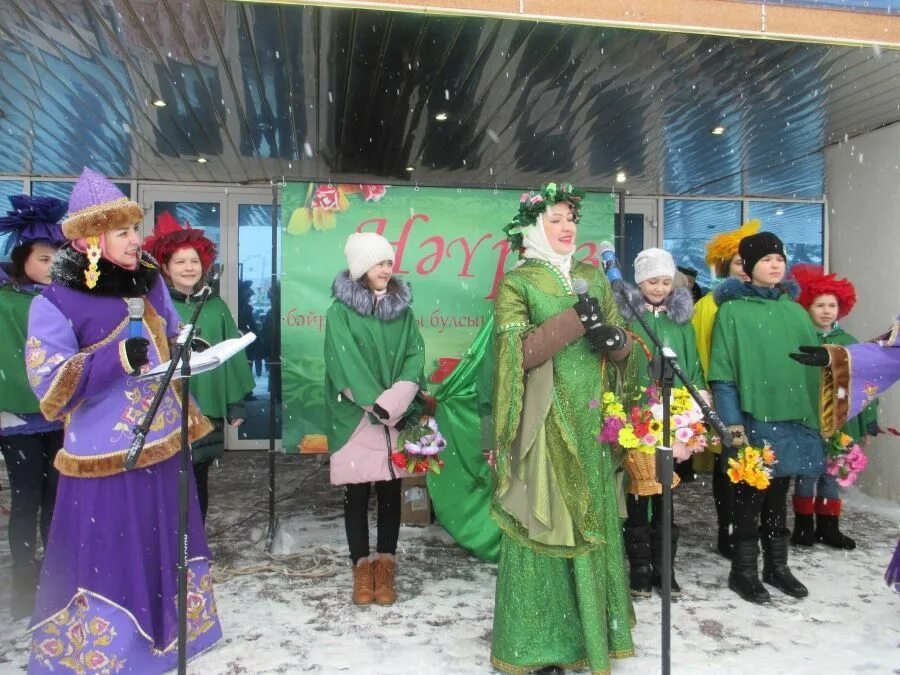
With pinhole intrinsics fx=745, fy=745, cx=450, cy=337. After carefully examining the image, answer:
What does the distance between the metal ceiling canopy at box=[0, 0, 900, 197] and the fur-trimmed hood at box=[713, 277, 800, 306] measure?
4.46 ft

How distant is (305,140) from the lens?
6.18 meters

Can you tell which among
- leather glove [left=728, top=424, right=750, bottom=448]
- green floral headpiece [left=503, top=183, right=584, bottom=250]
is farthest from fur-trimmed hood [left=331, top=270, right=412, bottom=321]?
leather glove [left=728, top=424, right=750, bottom=448]

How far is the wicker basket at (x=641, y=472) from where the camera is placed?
317cm

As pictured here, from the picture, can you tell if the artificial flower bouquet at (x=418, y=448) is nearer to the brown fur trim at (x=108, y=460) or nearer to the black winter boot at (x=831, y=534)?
the brown fur trim at (x=108, y=460)

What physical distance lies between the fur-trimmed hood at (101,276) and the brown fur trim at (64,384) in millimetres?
271

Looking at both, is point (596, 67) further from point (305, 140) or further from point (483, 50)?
point (305, 140)

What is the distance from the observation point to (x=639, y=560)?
3.84 metres

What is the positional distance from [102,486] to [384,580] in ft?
5.04

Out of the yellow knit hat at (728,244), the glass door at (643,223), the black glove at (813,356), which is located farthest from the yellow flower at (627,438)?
the glass door at (643,223)

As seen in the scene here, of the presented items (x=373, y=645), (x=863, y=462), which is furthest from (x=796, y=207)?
(x=373, y=645)

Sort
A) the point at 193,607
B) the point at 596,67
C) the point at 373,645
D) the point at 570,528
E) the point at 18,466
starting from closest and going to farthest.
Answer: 1. the point at 570,528
2. the point at 193,607
3. the point at 373,645
4. the point at 18,466
5. the point at 596,67

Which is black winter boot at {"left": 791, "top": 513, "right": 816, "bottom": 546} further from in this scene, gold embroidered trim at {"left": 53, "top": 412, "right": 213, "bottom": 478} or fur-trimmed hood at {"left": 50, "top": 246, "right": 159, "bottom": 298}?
fur-trimmed hood at {"left": 50, "top": 246, "right": 159, "bottom": 298}

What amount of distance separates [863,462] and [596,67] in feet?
9.32

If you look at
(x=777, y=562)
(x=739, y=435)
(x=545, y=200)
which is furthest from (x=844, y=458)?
(x=545, y=200)
